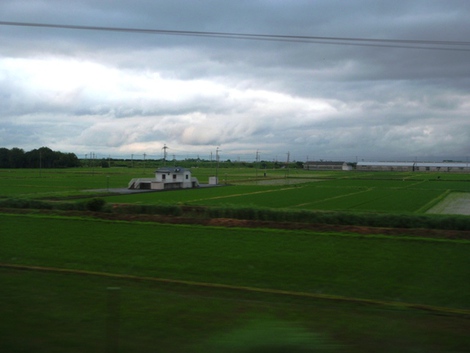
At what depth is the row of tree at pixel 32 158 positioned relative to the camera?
120 m

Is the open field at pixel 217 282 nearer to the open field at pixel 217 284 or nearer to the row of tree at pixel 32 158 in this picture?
the open field at pixel 217 284

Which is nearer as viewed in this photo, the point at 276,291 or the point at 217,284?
the point at 276,291

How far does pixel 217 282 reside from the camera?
12.1 metres

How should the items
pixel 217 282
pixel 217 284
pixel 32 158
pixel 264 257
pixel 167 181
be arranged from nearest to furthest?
1. pixel 217 284
2. pixel 217 282
3. pixel 264 257
4. pixel 167 181
5. pixel 32 158

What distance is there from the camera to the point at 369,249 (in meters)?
16.4

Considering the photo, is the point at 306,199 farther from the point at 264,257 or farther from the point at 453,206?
the point at 264,257

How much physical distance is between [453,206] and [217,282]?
121 ft

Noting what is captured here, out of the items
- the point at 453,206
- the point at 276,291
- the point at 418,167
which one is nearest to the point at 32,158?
the point at 453,206

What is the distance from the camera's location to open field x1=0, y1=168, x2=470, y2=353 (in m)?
5.68

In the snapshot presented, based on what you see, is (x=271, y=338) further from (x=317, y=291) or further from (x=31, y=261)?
(x=31, y=261)

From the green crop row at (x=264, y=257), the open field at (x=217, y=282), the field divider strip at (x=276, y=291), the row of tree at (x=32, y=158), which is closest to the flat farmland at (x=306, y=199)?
the green crop row at (x=264, y=257)

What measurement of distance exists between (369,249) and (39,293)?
1160cm

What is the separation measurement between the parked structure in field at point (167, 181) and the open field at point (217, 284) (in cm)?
3689

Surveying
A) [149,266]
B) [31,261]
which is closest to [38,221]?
[31,261]
